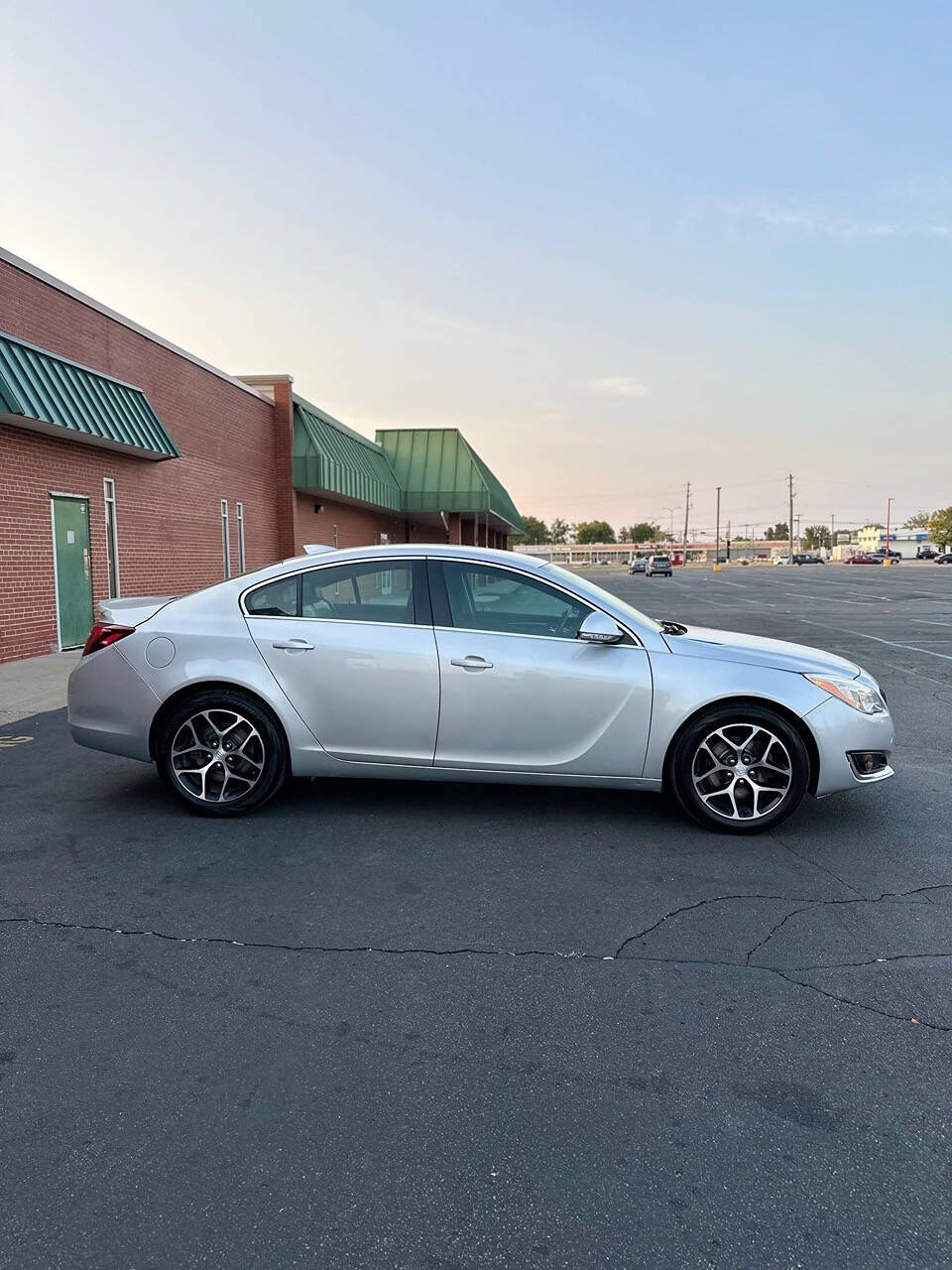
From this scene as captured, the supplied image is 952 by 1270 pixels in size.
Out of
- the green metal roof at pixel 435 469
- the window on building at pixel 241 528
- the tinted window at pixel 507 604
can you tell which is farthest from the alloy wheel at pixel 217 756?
Answer: the green metal roof at pixel 435 469

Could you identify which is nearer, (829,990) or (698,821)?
(829,990)

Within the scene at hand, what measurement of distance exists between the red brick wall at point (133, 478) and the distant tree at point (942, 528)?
110230 millimetres

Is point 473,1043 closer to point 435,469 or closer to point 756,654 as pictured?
point 756,654

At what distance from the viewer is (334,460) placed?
76.8 feet

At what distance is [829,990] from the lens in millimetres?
3170

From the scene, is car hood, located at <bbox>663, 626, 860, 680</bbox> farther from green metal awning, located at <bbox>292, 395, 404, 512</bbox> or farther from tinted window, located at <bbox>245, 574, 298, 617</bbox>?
green metal awning, located at <bbox>292, 395, 404, 512</bbox>

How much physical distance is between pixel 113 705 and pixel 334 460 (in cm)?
1898

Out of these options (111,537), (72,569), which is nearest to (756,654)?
(72,569)

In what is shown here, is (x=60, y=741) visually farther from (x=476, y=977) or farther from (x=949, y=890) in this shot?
(x=949, y=890)

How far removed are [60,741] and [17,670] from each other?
439 cm

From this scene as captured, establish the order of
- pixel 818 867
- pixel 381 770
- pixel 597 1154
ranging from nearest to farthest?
pixel 597 1154 < pixel 818 867 < pixel 381 770

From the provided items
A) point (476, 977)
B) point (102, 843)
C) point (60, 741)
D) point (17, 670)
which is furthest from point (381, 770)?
point (17, 670)

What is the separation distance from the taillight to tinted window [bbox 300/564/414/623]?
43.3 inches

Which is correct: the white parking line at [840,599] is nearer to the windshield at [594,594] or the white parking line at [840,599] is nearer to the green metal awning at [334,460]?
the green metal awning at [334,460]
